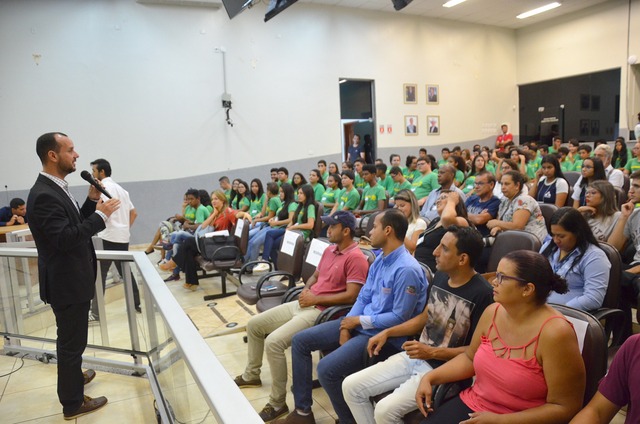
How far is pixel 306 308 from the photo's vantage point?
9.86ft

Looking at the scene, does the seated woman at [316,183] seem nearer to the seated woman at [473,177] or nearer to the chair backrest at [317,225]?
the chair backrest at [317,225]

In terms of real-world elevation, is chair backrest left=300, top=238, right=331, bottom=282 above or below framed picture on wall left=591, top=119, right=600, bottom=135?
below

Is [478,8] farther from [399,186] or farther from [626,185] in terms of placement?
[626,185]

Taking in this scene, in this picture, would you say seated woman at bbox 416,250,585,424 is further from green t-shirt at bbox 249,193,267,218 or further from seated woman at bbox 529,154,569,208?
green t-shirt at bbox 249,193,267,218

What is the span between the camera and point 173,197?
9375 mm

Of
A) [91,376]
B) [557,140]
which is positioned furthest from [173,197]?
[557,140]

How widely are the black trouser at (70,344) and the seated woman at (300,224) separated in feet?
9.68

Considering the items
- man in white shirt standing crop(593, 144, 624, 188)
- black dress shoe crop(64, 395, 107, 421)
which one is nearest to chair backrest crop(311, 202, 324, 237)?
black dress shoe crop(64, 395, 107, 421)

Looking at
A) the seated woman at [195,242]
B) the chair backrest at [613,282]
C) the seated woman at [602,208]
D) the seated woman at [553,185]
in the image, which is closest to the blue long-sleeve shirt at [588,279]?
the chair backrest at [613,282]

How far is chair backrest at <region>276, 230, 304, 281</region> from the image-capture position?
386cm

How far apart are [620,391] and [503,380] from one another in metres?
0.39

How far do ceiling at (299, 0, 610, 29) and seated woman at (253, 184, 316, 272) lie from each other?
6.60 m

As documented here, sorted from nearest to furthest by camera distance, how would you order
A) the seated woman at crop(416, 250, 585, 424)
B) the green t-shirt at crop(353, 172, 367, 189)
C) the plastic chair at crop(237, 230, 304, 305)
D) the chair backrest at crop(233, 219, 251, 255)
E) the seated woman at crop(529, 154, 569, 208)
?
the seated woman at crop(416, 250, 585, 424)
the plastic chair at crop(237, 230, 304, 305)
the seated woman at crop(529, 154, 569, 208)
the chair backrest at crop(233, 219, 251, 255)
the green t-shirt at crop(353, 172, 367, 189)

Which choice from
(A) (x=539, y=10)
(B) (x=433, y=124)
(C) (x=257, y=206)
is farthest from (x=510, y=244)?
(A) (x=539, y=10)
